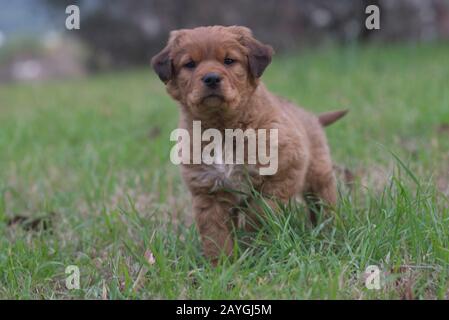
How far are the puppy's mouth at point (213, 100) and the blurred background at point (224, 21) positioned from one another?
933 cm

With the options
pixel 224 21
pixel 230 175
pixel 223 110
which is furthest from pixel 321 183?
pixel 224 21

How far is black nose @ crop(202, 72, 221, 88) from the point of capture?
3.20 m

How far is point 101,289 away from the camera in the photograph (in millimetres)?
3000

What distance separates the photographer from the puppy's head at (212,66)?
326 centimetres

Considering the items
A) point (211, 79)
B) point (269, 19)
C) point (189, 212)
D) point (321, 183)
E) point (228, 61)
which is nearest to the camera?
point (211, 79)

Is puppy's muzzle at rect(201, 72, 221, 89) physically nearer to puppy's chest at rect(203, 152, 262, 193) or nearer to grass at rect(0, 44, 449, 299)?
puppy's chest at rect(203, 152, 262, 193)

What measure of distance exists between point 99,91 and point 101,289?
7.76 metres

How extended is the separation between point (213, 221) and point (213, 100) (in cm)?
59

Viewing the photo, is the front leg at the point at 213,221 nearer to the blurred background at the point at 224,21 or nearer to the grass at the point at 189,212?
the grass at the point at 189,212

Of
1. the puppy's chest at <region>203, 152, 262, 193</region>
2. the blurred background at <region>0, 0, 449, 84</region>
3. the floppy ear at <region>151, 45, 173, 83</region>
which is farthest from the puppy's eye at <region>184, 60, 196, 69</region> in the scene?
the blurred background at <region>0, 0, 449, 84</region>

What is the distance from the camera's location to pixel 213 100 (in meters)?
3.29

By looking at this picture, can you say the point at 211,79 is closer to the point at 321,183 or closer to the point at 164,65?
the point at 164,65
